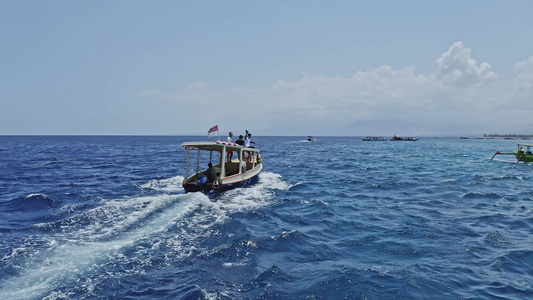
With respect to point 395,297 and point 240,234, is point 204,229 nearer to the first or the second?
point 240,234

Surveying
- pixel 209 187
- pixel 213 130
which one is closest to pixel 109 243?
pixel 209 187

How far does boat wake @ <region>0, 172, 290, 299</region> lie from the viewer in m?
7.93

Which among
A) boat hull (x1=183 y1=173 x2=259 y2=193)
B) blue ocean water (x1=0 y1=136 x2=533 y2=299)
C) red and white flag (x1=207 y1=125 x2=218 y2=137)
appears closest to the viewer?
blue ocean water (x1=0 y1=136 x2=533 y2=299)

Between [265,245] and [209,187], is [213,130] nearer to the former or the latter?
[209,187]

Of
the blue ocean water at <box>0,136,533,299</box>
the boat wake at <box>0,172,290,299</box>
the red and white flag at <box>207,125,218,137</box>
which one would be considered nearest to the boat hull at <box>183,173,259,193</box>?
the blue ocean water at <box>0,136,533,299</box>

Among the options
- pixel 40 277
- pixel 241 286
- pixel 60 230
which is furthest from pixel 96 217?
pixel 241 286

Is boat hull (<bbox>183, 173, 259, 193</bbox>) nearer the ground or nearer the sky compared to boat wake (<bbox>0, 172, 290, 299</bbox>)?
nearer the sky

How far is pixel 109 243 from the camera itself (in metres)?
10.8

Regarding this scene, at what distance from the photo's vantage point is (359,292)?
7.69 meters

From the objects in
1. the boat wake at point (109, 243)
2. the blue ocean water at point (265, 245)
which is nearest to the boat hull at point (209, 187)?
the blue ocean water at point (265, 245)

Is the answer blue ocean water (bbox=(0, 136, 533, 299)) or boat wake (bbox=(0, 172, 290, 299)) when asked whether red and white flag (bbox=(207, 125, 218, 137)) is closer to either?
blue ocean water (bbox=(0, 136, 533, 299))

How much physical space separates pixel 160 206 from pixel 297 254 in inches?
333

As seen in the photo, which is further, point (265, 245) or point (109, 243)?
point (265, 245)

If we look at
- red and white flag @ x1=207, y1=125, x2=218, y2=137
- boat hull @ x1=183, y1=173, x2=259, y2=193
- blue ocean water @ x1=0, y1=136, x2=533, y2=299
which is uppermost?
red and white flag @ x1=207, y1=125, x2=218, y2=137
